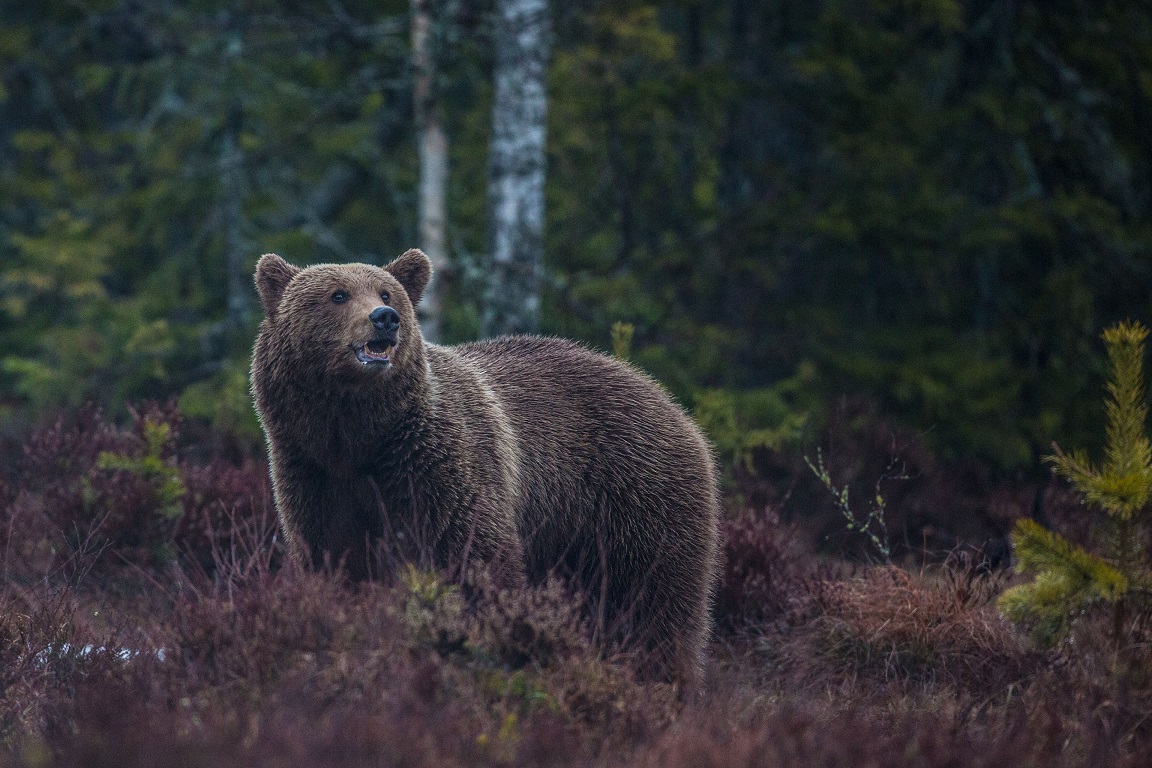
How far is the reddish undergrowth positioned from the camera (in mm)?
3250

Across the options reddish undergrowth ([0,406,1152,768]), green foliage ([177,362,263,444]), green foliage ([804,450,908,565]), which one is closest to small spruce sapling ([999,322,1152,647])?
reddish undergrowth ([0,406,1152,768])

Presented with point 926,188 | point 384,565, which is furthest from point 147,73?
point 384,565

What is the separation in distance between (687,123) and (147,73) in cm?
538

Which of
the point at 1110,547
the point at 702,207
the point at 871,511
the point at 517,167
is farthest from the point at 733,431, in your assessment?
the point at 702,207

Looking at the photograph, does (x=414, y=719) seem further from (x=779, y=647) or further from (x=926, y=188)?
(x=926, y=188)

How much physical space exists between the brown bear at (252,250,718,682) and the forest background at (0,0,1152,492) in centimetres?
357

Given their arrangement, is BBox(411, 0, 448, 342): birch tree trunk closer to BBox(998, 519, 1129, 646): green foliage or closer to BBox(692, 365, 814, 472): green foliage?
BBox(692, 365, 814, 472): green foliage

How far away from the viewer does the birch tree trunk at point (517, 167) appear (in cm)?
930

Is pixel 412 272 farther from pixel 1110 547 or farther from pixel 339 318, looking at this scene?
pixel 1110 547

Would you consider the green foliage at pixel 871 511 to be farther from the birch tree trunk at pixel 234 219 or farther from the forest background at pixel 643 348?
the birch tree trunk at pixel 234 219

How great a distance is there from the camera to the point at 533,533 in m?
5.13

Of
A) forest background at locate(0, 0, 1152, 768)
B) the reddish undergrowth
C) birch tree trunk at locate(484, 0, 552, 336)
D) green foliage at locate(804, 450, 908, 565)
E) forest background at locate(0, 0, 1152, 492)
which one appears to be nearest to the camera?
the reddish undergrowth

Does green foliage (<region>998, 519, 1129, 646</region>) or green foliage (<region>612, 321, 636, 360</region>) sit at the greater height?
green foliage (<region>612, 321, 636, 360</region>)

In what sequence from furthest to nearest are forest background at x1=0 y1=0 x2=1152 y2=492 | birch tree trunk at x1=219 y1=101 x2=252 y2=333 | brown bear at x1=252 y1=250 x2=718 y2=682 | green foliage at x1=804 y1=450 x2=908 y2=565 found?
birch tree trunk at x1=219 y1=101 x2=252 y2=333 → forest background at x1=0 y1=0 x2=1152 y2=492 → green foliage at x1=804 y1=450 x2=908 y2=565 → brown bear at x1=252 y1=250 x2=718 y2=682
